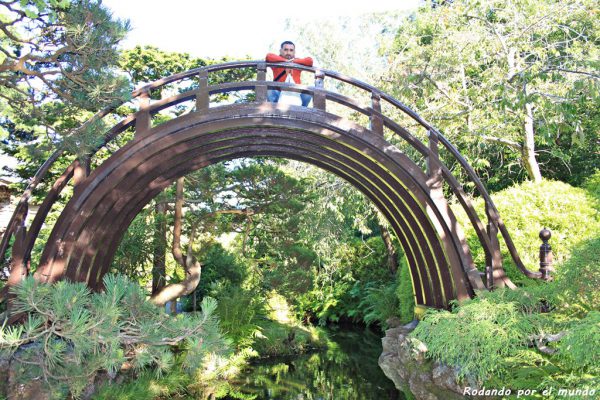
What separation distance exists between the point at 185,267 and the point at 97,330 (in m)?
5.06

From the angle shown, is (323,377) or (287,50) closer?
(287,50)

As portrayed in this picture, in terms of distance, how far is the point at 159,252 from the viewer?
977cm

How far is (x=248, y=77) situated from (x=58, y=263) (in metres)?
6.17

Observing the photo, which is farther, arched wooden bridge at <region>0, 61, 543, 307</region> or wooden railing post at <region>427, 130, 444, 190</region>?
wooden railing post at <region>427, 130, 444, 190</region>

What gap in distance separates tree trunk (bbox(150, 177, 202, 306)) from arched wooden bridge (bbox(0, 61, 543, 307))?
1878 mm

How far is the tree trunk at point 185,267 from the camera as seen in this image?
886cm

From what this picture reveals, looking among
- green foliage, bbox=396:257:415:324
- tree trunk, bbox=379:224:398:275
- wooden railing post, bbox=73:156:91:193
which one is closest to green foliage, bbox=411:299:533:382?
green foliage, bbox=396:257:415:324

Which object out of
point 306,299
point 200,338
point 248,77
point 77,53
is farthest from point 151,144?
point 306,299

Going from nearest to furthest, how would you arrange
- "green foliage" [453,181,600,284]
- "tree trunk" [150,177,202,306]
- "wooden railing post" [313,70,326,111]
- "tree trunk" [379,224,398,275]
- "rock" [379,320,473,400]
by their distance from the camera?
1. "rock" [379,320,473,400]
2. "wooden railing post" [313,70,326,111]
3. "green foliage" [453,181,600,284]
4. "tree trunk" [150,177,202,306]
5. "tree trunk" [379,224,398,275]

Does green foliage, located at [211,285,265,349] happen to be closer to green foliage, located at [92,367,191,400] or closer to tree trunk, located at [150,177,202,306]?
tree trunk, located at [150,177,202,306]

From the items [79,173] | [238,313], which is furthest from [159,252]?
[79,173]

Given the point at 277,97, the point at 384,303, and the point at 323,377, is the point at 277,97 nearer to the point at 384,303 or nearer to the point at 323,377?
the point at 323,377

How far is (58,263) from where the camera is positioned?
579 cm

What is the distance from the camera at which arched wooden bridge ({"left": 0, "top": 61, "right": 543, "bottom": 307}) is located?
19.1ft
